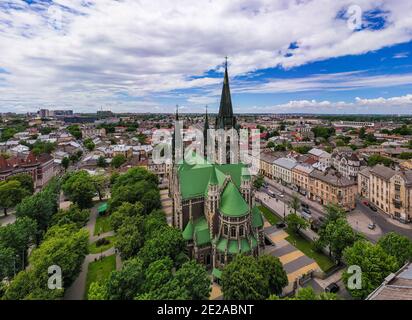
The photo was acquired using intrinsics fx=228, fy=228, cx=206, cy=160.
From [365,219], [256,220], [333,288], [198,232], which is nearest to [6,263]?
[198,232]

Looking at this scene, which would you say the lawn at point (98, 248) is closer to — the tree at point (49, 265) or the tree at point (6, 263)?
the tree at point (49, 265)

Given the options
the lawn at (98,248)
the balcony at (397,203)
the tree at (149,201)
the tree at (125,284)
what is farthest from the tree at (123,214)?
the balcony at (397,203)

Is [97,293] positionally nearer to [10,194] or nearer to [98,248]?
[98,248]

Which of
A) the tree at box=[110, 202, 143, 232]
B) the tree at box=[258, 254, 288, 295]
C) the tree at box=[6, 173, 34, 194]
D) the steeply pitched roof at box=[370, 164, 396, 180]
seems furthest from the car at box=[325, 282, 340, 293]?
the tree at box=[6, 173, 34, 194]

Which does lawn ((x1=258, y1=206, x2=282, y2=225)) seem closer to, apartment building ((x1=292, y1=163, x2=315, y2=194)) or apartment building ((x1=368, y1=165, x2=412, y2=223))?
apartment building ((x1=292, y1=163, x2=315, y2=194))
